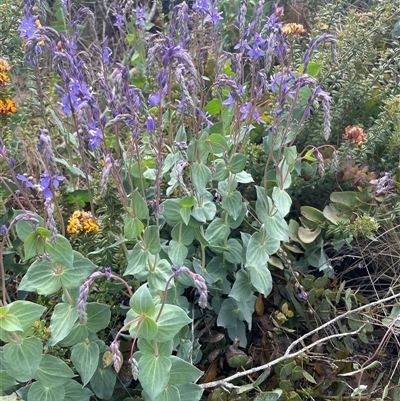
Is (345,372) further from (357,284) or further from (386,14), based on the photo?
(386,14)

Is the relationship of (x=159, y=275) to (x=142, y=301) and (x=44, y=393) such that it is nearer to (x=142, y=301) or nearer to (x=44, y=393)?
(x=142, y=301)

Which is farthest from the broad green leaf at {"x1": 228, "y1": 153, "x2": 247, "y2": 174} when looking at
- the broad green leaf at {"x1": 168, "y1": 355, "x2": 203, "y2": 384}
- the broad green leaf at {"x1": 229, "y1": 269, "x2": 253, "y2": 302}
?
the broad green leaf at {"x1": 168, "y1": 355, "x2": 203, "y2": 384}

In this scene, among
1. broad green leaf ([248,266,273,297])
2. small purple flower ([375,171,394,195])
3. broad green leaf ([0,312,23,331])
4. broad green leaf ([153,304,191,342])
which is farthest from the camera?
small purple flower ([375,171,394,195])

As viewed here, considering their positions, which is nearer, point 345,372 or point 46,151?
point 46,151

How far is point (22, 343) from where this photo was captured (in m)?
1.73

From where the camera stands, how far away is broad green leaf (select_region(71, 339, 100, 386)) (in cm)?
187

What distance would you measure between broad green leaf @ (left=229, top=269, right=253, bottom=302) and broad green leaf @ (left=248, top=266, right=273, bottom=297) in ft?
0.32

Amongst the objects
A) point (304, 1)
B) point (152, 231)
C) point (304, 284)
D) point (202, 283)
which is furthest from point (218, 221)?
point (304, 1)

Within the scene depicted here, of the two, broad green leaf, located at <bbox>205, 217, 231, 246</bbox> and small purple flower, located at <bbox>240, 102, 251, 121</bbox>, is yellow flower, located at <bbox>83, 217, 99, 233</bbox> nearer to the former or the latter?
broad green leaf, located at <bbox>205, 217, 231, 246</bbox>

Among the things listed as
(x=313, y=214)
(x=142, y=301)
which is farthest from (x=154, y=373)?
(x=313, y=214)

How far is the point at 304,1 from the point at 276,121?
2.26 m

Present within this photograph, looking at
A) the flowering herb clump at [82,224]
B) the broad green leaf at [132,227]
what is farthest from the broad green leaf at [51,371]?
the flowering herb clump at [82,224]

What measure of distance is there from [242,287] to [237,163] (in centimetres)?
54

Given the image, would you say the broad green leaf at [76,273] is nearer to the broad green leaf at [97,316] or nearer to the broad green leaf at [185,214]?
the broad green leaf at [97,316]
